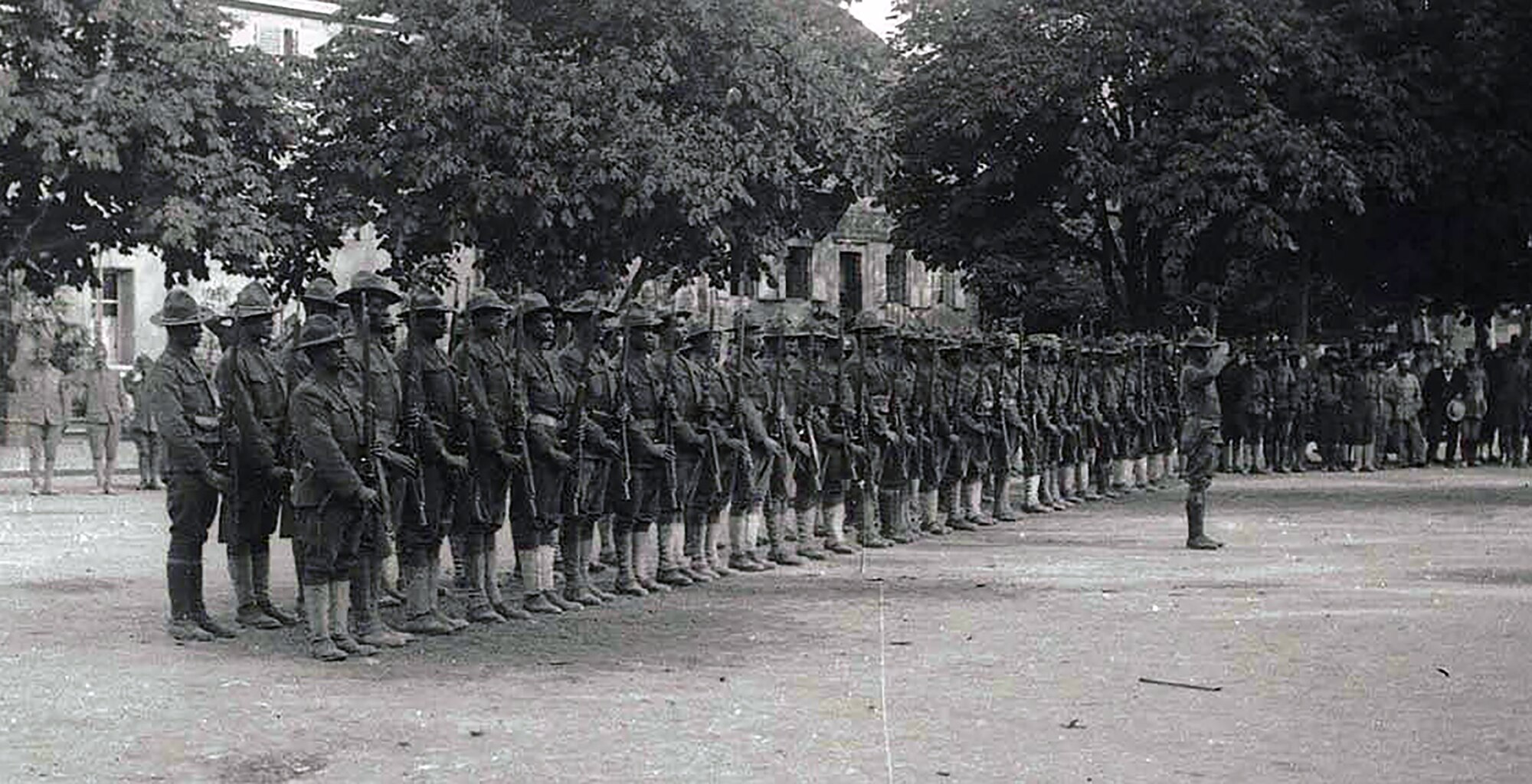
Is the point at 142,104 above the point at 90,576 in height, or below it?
above

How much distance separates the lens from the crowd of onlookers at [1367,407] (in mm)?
29625

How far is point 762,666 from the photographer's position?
10.6 meters

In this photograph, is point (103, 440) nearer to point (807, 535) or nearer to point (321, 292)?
point (807, 535)

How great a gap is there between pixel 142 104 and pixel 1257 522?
15146mm

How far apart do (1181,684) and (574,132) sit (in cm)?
1849

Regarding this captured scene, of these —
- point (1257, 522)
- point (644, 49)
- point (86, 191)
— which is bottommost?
point (1257, 522)

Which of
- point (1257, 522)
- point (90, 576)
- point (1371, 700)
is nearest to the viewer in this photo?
point (1371, 700)

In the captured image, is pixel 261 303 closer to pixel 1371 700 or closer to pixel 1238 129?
pixel 1371 700

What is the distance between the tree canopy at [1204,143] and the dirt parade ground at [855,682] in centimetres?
1486

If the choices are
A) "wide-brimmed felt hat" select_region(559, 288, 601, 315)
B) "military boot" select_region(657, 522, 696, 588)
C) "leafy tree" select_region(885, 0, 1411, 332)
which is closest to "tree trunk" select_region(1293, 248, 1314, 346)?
"leafy tree" select_region(885, 0, 1411, 332)

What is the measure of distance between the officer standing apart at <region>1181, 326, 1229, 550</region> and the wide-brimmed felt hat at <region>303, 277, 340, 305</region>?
8.02 meters

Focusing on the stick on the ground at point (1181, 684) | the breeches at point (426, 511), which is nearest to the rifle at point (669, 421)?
the breeches at point (426, 511)

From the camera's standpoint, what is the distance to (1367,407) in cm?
3069

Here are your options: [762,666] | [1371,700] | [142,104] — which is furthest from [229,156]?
[1371,700]
